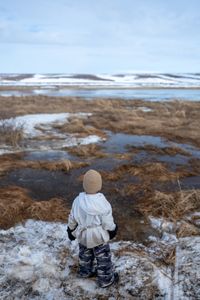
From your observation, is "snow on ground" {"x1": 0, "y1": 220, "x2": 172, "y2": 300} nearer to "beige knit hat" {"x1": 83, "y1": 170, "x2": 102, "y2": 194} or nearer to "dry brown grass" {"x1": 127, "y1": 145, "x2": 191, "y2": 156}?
"beige knit hat" {"x1": 83, "y1": 170, "x2": 102, "y2": 194}

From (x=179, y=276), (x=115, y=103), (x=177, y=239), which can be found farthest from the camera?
(x=115, y=103)

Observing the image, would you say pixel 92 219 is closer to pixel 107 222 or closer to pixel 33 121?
pixel 107 222

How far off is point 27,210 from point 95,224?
2.66m

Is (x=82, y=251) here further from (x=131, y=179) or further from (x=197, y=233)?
(x=131, y=179)

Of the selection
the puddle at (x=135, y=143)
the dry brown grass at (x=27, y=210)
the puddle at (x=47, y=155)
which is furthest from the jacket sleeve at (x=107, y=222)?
the puddle at (x=135, y=143)

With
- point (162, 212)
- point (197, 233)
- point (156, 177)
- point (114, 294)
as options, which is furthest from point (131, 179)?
point (114, 294)

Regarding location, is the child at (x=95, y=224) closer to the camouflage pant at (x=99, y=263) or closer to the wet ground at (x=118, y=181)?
the camouflage pant at (x=99, y=263)

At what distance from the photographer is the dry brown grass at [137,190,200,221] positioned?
5.99 meters

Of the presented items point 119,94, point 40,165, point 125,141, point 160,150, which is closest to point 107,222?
point 40,165

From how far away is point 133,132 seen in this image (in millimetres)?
14633

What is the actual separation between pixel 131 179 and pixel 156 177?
617mm

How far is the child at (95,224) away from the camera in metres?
3.81

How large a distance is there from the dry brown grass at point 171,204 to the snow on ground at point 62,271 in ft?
4.04

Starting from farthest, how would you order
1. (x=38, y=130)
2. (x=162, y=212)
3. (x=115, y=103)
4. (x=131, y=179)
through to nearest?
(x=115, y=103)
(x=38, y=130)
(x=131, y=179)
(x=162, y=212)
